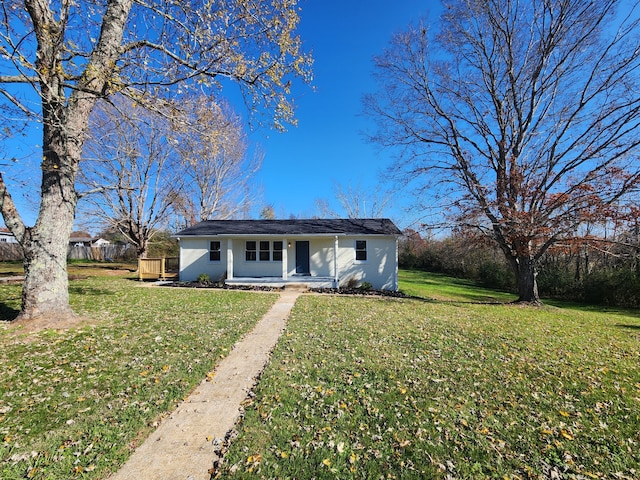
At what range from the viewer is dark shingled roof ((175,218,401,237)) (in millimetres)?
15641

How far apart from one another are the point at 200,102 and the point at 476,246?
515 inches

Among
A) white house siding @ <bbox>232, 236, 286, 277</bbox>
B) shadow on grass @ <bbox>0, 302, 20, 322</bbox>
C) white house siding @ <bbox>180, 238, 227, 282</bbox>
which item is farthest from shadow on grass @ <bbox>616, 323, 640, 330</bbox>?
white house siding @ <bbox>180, 238, 227, 282</bbox>

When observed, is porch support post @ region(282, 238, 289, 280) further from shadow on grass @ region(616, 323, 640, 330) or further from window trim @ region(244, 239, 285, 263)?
shadow on grass @ region(616, 323, 640, 330)

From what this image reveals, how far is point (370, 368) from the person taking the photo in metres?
4.66

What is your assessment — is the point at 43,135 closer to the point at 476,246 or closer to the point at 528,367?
the point at 528,367

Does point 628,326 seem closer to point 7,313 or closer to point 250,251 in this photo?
point 250,251

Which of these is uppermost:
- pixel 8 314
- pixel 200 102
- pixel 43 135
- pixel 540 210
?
pixel 200 102

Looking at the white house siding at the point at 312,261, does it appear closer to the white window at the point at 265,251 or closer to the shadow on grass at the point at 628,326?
the white window at the point at 265,251

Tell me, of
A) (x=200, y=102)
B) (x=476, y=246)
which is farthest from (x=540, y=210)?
(x=200, y=102)

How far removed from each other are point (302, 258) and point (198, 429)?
13.4 metres

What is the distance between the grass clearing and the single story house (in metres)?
9.16

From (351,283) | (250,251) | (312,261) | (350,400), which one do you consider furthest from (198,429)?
(250,251)

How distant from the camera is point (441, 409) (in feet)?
11.5

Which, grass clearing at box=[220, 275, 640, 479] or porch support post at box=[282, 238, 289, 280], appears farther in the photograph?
porch support post at box=[282, 238, 289, 280]
